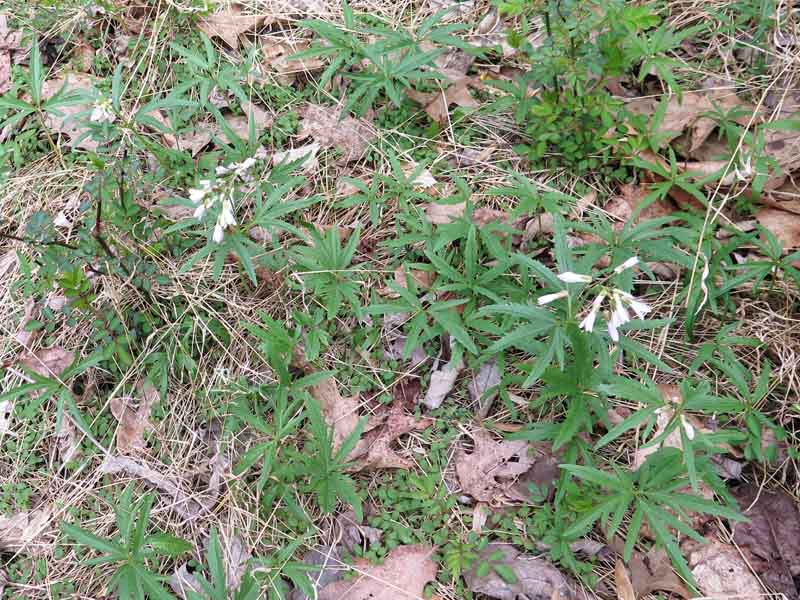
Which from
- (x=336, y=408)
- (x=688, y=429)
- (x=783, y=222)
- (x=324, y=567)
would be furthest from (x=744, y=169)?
(x=324, y=567)

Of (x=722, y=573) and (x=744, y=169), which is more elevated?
(x=744, y=169)

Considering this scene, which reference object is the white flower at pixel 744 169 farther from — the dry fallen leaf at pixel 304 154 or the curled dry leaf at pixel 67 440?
the curled dry leaf at pixel 67 440

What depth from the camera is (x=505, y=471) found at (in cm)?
250

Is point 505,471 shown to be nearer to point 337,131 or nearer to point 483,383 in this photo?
point 483,383

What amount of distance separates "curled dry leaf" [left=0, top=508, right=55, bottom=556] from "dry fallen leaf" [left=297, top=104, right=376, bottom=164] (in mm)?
2094

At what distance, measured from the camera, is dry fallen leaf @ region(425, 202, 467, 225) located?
2.95 m

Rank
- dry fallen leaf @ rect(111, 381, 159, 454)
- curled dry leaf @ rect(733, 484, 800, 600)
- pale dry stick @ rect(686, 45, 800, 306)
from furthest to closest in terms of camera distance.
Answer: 1. dry fallen leaf @ rect(111, 381, 159, 454)
2. pale dry stick @ rect(686, 45, 800, 306)
3. curled dry leaf @ rect(733, 484, 800, 600)

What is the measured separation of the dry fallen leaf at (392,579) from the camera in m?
2.35

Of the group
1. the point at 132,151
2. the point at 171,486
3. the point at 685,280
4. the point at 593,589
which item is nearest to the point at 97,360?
the point at 171,486

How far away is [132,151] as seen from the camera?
3.31 meters

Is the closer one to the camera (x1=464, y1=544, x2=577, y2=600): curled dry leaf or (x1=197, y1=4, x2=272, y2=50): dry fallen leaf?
(x1=464, y1=544, x2=577, y2=600): curled dry leaf

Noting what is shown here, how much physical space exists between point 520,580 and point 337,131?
2269mm

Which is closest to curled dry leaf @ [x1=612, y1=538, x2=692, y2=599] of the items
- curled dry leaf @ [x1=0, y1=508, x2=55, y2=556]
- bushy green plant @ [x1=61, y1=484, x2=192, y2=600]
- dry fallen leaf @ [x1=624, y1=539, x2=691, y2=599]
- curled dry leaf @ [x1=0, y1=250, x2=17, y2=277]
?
dry fallen leaf @ [x1=624, y1=539, x2=691, y2=599]

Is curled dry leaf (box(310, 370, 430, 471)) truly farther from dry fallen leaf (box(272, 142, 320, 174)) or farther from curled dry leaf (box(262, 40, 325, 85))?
curled dry leaf (box(262, 40, 325, 85))
